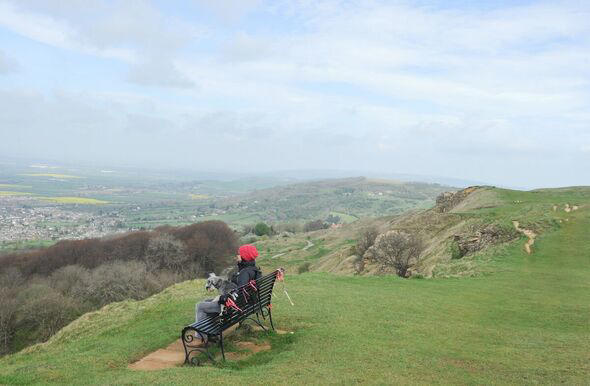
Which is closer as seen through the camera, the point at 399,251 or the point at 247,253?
the point at 247,253

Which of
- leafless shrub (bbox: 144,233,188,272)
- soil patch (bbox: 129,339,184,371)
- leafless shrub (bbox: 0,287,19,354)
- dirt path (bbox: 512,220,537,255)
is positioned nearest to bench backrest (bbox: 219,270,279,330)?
soil patch (bbox: 129,339,184,371)

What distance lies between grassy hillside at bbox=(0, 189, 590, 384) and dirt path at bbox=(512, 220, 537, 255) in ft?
9.07

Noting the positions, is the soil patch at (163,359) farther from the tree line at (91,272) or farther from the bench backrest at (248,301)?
the tree line at (91,272)

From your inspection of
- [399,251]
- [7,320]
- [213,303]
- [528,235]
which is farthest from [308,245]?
[213,303]

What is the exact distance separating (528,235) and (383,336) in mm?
19335

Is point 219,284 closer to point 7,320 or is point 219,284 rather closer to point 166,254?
point 7,320

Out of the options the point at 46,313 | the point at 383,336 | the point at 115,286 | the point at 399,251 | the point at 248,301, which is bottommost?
the point at 46,313

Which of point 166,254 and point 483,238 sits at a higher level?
point 483,238

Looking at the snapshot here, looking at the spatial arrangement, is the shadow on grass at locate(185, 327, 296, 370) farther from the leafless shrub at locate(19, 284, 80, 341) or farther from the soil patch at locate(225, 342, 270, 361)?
the leafless shrub at locate(19, 284, 80, 341)

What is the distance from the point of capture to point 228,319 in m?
10.0

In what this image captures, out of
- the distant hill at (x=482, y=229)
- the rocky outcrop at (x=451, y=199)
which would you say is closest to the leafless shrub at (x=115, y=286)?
the distant hill at (x=482, y=229)

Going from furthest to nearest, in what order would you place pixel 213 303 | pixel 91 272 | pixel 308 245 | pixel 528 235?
pixel 308 245, pixel 91 272, pixel 528 235, pixel 213 303

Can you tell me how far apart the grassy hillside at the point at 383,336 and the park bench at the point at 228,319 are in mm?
789

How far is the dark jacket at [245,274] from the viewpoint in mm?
10867
